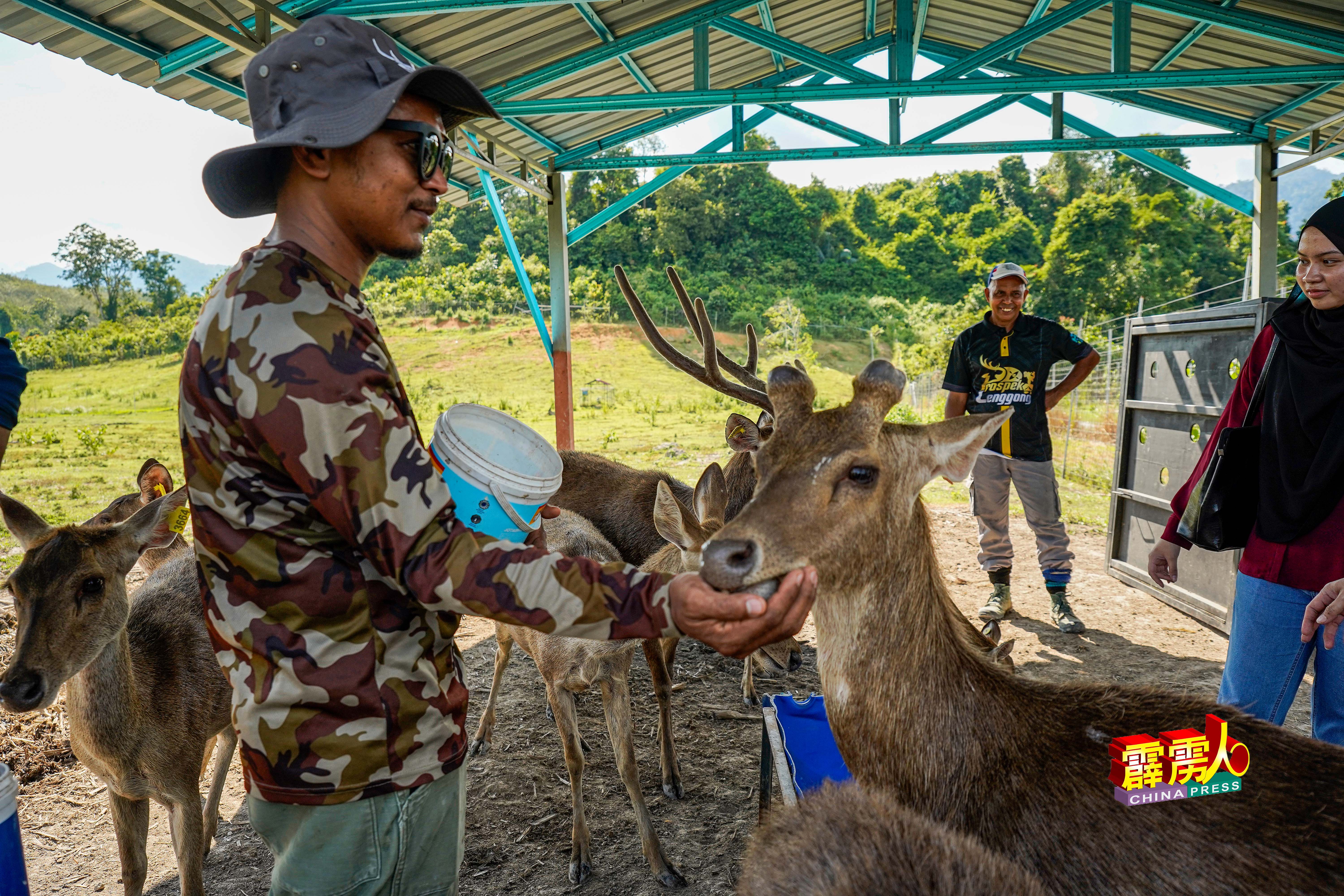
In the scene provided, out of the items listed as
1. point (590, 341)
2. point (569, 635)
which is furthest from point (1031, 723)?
point (590, 341)

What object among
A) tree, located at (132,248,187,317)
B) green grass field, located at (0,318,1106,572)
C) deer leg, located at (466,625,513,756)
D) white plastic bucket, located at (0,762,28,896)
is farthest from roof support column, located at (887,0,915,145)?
tree, located at (132,248,187,317)

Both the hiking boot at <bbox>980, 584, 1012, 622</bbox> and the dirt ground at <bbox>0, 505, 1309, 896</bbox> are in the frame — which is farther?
the hiking boot at <bbox>980, 584, 1012, 622</bbox>

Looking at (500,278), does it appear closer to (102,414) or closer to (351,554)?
(102,414)

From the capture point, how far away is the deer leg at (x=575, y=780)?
3.75m

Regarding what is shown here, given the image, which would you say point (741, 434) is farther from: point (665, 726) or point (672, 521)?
point (665, 726)

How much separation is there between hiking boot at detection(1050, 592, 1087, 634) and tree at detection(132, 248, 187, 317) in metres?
20.0

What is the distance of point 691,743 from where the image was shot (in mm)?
4949

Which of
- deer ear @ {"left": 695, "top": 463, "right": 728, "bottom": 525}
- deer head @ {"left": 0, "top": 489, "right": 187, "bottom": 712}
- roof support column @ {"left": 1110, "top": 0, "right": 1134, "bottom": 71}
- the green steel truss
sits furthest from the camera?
roof support column @ {"left": 1110, "top": 0, "right": 1134, "bottom": 71}

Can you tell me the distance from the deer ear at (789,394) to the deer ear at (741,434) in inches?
125

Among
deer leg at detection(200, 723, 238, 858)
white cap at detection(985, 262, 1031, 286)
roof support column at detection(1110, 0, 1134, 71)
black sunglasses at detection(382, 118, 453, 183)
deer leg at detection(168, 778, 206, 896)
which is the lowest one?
deer leg at detection(200, 723, 238, 858)

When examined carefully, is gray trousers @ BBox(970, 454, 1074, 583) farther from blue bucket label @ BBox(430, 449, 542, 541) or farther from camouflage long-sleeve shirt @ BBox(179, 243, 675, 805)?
A: camouflage long-sleeve shirt @ BBox(179, 243, 675, 805)

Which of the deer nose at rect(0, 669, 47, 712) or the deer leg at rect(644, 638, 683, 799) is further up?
the deer nose at rect(0, 669, 47, 712)

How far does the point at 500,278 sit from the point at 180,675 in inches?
1160

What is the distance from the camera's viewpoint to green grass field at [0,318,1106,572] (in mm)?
12102
